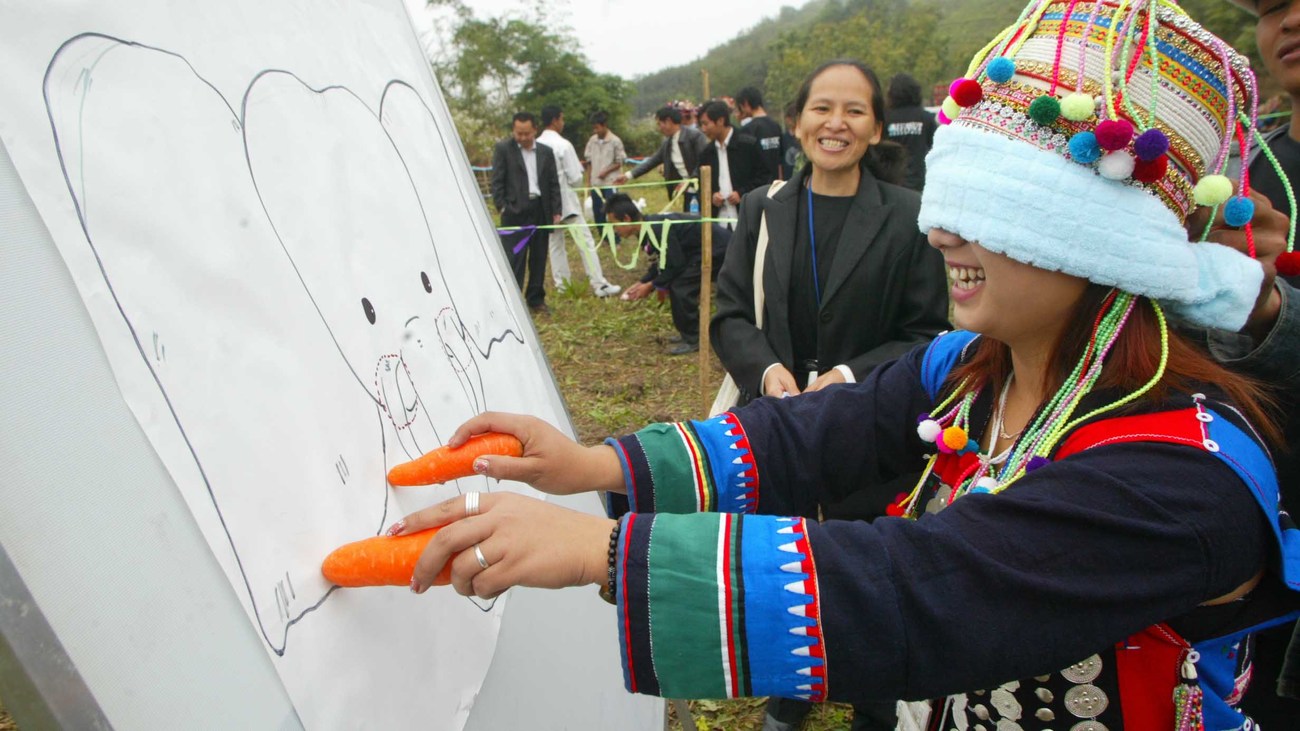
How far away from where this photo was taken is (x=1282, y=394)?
3.98 feet

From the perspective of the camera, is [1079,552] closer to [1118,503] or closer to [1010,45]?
[1118,503]

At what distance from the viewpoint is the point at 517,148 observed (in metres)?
6.73

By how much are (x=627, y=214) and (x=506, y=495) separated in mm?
6085

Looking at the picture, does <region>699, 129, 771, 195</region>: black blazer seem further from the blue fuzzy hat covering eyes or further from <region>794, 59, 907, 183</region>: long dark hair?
the blue fuzzy hat covering eyes

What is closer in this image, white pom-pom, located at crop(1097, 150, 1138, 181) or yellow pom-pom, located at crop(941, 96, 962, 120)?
white pom-pom, located at crop(1097, 150, 1138, 181)

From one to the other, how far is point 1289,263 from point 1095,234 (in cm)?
40

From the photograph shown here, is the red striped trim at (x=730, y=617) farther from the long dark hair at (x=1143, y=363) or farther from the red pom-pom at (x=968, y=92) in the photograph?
the red pom-pom at (x=968, y=92)

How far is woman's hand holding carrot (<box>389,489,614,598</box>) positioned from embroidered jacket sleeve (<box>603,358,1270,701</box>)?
4 centimetres

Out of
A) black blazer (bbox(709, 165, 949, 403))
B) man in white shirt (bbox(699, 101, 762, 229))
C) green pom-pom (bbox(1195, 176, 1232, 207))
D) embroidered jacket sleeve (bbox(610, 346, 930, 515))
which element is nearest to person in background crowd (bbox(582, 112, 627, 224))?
man in white shirt (bbox(699, 101, 762, 229))

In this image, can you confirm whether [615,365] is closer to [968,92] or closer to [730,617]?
[968,92]

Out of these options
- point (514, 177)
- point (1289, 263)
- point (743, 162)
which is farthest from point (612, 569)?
point (743, 162)

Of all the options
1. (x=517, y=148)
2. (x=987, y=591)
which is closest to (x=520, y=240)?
(x=517, y=148)

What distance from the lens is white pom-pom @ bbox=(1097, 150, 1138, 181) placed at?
89 cm

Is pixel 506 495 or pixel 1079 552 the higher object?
pixel 506 495
